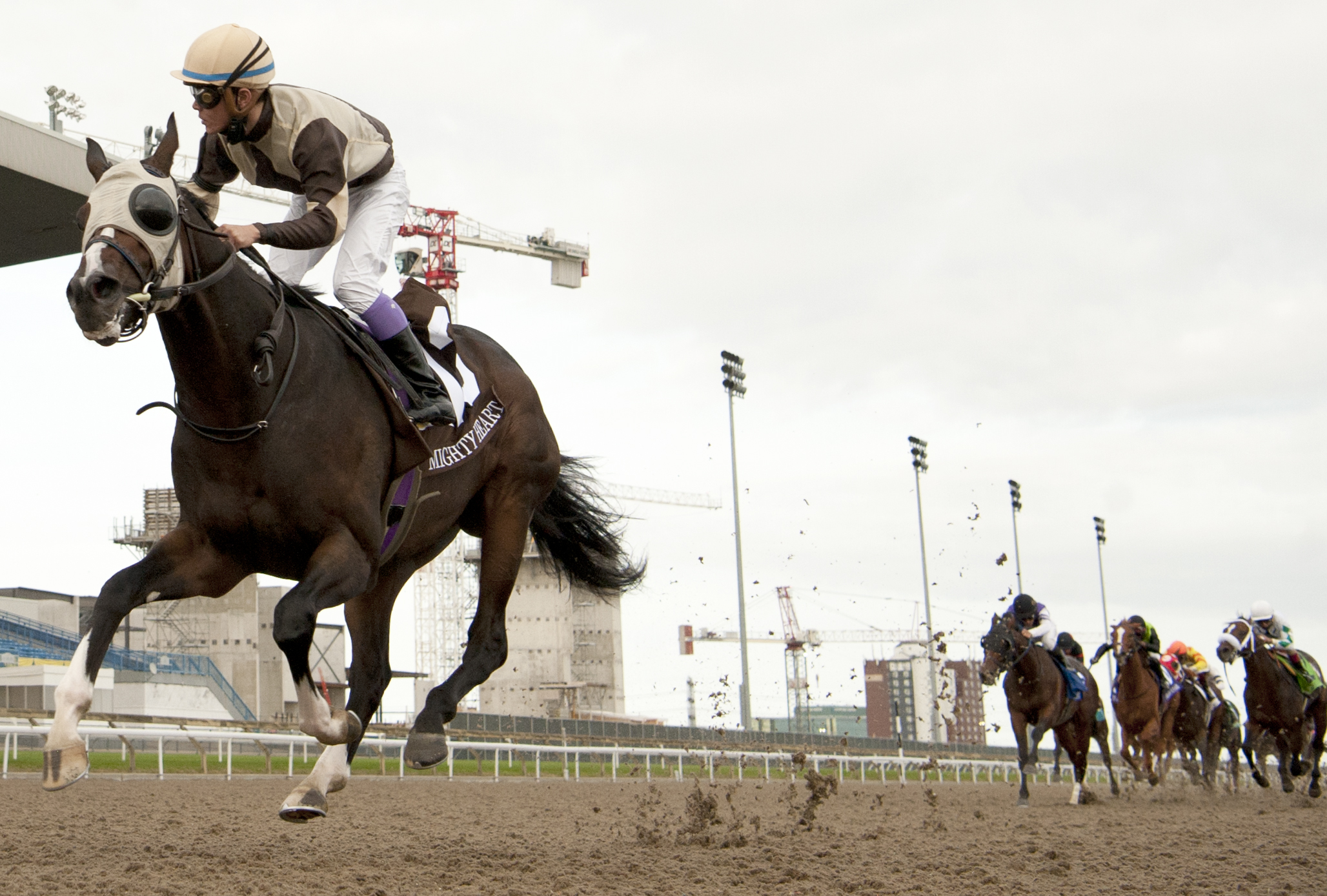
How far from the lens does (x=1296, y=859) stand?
6613 mm

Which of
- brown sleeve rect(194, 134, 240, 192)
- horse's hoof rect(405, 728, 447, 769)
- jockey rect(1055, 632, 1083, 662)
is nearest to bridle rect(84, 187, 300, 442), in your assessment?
brown sleeve rect(194, 134, 240, 192)

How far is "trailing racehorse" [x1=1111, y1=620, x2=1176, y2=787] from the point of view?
48.4ft

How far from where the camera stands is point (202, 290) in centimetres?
452

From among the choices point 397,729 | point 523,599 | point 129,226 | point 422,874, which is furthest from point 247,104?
point 523,599

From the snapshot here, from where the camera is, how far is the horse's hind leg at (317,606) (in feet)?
14.4

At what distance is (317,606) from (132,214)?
138cm

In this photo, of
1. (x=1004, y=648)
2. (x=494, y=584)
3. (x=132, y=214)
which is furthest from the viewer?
(x=1004, y=648)

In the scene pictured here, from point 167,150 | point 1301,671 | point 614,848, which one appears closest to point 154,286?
point 167,150

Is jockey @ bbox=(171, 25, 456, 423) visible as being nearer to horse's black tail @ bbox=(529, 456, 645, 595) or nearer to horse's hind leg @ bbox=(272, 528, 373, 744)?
horse's hind leg @ bbox=(272, 528, 373, 744)

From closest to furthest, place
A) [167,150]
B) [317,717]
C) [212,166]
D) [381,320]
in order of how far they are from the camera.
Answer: [167,150]
[317,717]
[212,166]
[381,320]

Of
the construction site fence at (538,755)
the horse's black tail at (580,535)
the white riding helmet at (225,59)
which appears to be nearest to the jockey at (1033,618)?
the construction site fence at (538,755)

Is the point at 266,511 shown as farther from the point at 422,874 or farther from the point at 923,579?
the point at 923,579

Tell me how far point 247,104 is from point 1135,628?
12.4 m

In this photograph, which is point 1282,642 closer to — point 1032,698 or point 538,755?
point 1032,698
